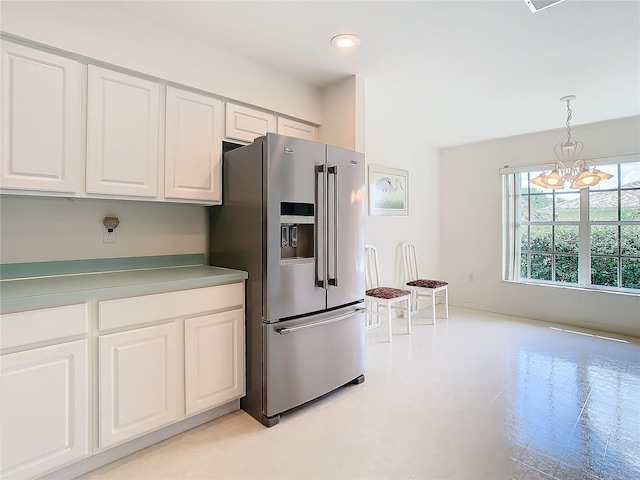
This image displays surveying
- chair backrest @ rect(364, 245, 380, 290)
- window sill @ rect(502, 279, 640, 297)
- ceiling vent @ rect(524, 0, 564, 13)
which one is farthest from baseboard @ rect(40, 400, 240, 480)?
window sill @ rect(502, 279, 640, 297)

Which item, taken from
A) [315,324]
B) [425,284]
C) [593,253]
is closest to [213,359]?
[315,324]

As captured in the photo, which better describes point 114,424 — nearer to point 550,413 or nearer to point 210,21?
point 210,21

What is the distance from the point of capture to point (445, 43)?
234 centimetres

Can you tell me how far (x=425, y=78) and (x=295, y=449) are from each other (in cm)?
284

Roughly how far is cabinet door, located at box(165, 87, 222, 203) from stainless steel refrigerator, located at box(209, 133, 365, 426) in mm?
102

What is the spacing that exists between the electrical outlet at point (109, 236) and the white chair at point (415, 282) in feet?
11.1

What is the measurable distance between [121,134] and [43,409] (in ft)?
4.71

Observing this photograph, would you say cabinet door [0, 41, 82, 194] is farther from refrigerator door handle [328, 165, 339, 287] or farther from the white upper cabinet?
refrigerator door handle [328, 165, 339, 287]

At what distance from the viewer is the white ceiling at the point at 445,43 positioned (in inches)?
78.4

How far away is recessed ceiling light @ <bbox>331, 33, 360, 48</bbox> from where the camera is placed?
2.25 meters

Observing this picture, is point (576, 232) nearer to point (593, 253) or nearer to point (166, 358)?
point (593, 253)

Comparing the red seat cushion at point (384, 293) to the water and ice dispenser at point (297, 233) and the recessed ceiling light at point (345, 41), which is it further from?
the recessed ceiling light at point (345, 41)

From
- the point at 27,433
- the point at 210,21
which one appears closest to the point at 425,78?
the point at 210,21

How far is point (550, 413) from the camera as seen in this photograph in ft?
7.39
